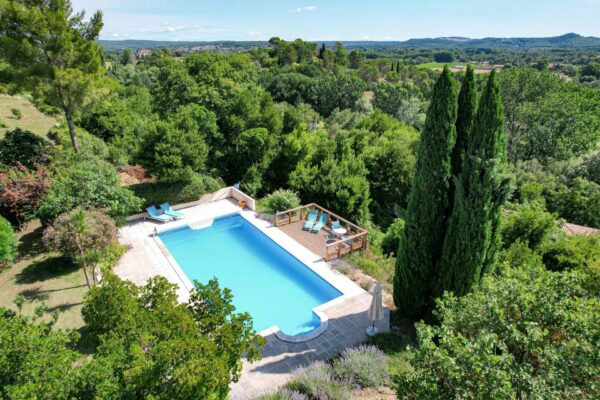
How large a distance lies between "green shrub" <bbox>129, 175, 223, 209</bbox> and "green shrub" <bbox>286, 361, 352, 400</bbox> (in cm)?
1330

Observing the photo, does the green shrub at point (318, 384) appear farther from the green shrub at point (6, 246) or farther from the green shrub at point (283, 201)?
the green shrub at point (283, 201)

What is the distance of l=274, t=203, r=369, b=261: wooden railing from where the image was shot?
591 inches

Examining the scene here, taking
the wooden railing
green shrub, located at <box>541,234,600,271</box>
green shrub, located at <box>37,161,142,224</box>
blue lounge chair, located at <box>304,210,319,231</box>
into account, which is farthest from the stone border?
green shrub, located at <box>541,234,600,271</box>

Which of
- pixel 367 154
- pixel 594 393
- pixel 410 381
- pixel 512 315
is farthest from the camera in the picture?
pixel 367 154

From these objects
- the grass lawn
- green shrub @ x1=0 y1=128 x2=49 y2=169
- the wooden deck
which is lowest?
the wooden deck

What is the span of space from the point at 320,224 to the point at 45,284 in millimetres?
11246

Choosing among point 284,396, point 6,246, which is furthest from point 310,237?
point 6,246

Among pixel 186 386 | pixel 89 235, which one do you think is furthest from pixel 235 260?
pixel 186 386

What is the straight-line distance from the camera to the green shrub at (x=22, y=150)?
17.8 metres

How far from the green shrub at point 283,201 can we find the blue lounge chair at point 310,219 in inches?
38.4

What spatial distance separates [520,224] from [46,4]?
76.1ft

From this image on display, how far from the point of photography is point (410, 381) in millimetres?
5012

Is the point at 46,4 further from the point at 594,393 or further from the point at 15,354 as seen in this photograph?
the point at 594,393

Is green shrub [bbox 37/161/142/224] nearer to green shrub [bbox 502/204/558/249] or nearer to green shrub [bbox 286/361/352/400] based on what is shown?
green shrub [bbox 286/361/352/400]
